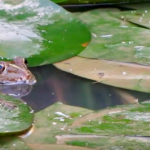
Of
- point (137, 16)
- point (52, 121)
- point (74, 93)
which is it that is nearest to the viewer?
point (52, 121)

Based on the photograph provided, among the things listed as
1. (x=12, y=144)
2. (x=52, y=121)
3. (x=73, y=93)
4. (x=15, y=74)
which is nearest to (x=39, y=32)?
(x=15, y=74)

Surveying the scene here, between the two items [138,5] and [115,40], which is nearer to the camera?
[115,40]

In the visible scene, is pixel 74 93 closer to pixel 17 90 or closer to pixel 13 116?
pixel 17 90

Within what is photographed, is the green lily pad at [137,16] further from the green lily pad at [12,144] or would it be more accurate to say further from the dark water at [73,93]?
the green lily pad at [12,144]

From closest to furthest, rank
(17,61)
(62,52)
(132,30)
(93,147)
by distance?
(93,147) < (17,61) < (62,52) < (132,30)

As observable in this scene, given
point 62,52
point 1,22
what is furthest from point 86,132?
point 1,22

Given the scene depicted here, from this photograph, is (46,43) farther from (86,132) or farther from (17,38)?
(86,132)
